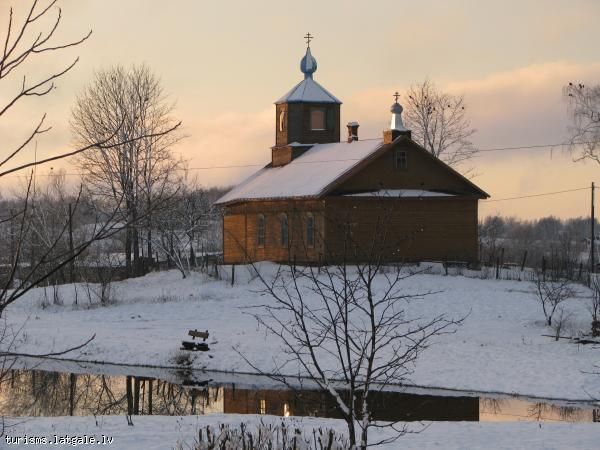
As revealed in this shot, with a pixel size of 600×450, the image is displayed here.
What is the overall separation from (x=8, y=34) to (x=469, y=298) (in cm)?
2882

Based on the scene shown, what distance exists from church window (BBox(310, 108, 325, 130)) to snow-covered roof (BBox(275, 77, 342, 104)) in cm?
56

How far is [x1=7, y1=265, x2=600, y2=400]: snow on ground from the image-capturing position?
20.7 metres

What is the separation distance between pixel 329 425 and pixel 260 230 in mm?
27273

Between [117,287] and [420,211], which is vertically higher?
[420,211]

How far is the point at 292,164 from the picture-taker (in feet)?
144

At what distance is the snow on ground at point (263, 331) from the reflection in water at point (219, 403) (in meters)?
1.09

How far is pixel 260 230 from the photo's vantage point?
41625mm

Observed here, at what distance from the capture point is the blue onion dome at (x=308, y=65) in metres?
47.2

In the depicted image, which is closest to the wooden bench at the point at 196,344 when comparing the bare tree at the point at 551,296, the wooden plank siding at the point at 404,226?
the bare tree at the point at 551,296

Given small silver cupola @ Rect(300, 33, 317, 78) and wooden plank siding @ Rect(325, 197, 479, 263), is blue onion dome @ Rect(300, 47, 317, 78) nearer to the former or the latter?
small silver cupola @ Rect(300, 33, 317, 78)

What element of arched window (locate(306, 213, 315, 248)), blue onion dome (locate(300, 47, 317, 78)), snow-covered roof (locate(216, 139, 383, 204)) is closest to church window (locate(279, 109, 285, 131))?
snow-covered roof (locate(216, 139, 383, 204))

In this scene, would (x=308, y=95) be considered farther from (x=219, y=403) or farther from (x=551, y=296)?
(x=219, y=403)

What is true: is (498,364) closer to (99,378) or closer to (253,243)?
(99,378)

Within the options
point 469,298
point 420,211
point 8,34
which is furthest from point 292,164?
point 8,34
